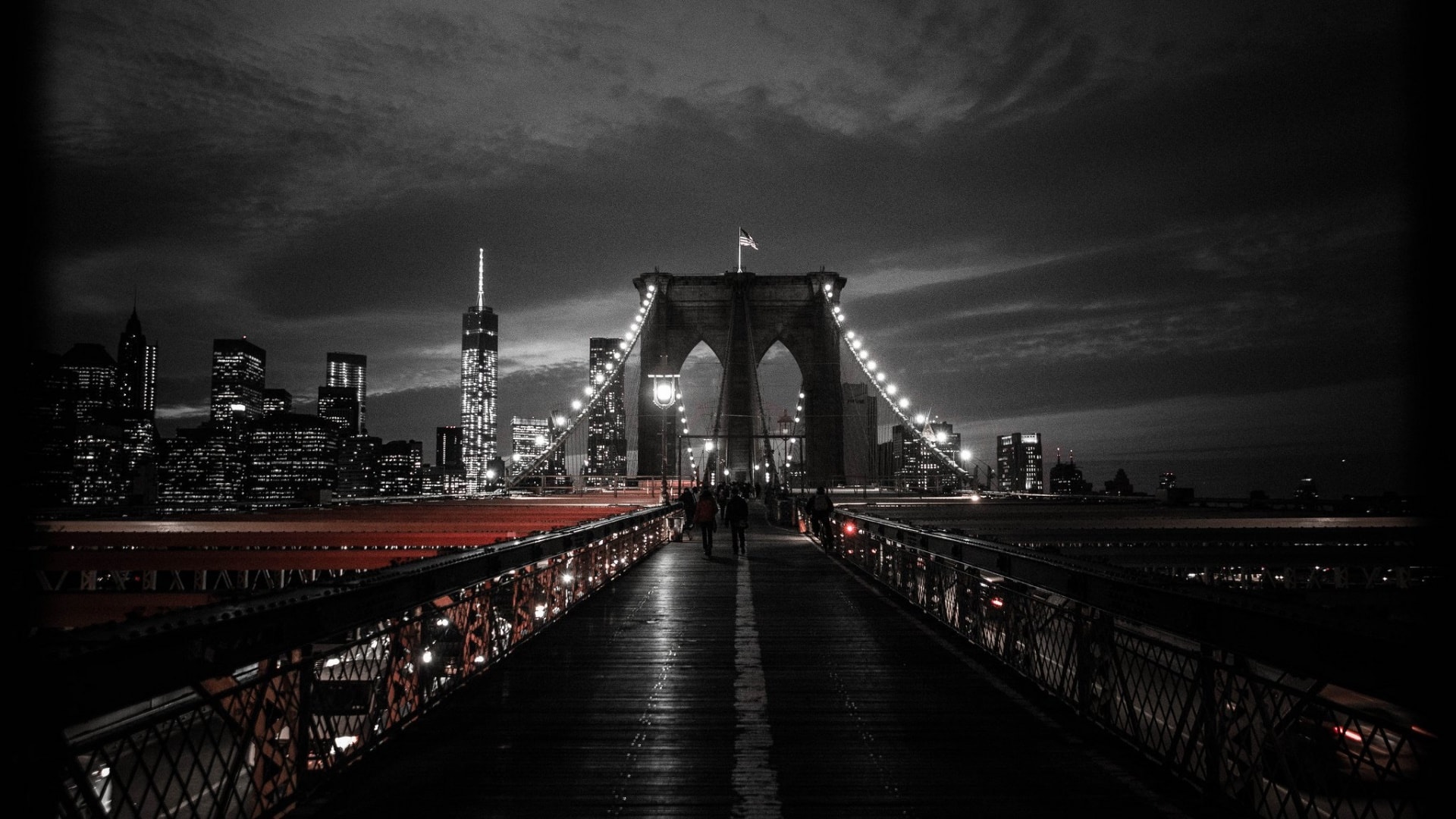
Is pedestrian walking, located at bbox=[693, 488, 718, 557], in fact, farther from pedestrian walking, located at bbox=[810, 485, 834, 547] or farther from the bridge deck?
the bridge deck

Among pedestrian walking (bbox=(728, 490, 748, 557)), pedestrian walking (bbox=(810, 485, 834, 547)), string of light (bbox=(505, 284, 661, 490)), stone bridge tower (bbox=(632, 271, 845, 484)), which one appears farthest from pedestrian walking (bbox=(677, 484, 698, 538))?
stone bridge tower (bbox=(632, 271, 845, 484))

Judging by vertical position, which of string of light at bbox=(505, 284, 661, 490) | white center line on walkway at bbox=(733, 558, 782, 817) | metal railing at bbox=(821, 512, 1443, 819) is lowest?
white center line on walkway at bbox=(733, 558, 782, 817)

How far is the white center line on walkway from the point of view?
164 inches

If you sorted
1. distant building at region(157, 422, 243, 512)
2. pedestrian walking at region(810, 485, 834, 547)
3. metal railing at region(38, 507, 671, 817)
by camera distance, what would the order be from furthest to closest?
distant building at region(157, 422, 243, 512) → pedestrian walking at region(810, 485, 834, 547) → metal railing at region(38, 507, 671, 817)

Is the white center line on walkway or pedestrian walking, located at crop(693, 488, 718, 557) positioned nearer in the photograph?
the white center line on walkway

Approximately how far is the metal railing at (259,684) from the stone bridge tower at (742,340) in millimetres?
62263

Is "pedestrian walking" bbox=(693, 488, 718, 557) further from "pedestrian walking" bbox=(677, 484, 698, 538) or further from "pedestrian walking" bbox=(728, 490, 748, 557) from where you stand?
"pedestrian walking" bbox=(677, 484, 698, 538)

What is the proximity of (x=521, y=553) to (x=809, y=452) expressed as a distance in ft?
201

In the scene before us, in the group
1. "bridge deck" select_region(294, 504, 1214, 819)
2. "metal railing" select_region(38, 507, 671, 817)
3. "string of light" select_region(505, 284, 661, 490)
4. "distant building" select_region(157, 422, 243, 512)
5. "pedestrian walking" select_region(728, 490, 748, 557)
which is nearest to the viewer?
"metal railing" select_region(38, 507, 671, 817)

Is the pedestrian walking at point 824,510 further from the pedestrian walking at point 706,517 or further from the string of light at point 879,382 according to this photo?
the string of light at point 879,382

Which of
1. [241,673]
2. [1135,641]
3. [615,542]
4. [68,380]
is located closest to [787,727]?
[1135,641]

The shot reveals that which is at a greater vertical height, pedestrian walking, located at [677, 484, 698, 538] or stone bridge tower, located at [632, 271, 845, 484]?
stone bridge tower, located at [632, 271, 845, 484]

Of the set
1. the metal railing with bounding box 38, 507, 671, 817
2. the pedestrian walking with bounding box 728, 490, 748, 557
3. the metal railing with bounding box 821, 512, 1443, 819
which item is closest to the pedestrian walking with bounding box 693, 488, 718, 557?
the pedestrian walking with bounding box 728, 490, 748, 557

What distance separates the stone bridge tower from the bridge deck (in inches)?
2388
